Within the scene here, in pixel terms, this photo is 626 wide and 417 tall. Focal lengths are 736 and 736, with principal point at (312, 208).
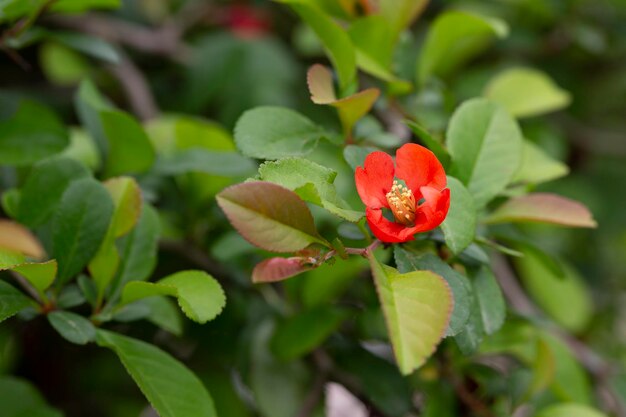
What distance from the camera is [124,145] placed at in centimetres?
76

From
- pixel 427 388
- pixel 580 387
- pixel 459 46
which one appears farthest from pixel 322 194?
pixel 459 46

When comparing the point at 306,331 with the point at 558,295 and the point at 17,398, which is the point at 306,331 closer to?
the point at 17,398

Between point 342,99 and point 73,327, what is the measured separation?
273 mm

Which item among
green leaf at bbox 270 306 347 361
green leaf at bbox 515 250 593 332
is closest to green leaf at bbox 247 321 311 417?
green leaf at bbox 270 306 347 361

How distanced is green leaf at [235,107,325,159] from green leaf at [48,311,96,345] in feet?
0.60

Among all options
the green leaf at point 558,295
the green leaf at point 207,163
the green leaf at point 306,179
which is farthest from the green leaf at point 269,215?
the green leaf at point 558,295

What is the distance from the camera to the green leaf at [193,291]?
517mm

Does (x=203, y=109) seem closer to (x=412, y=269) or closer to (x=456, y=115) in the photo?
(x=456, y=115)

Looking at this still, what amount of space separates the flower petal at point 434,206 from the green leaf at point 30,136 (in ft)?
1.31

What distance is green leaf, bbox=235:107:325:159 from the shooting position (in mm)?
577

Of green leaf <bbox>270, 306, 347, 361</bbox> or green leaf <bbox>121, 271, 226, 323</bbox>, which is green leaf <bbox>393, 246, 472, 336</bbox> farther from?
green leaf <bbox>270, 306, 347, 361</bbox>

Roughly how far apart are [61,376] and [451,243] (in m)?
0.79

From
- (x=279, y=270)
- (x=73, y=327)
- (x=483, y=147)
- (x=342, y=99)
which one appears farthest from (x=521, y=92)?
(x=73, y=327)

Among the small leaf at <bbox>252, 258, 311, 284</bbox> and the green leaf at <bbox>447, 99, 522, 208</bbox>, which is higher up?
the green leaf at <bbox>447, 99, 522, 208</bbox>
